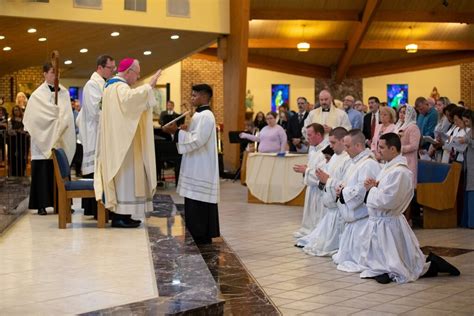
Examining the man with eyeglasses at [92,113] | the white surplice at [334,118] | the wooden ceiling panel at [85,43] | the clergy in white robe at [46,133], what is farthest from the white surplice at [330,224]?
the wooden ceiling panel at [85,43]

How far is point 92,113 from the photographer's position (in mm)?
9102

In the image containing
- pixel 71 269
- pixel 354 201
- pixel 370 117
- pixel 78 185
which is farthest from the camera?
pixel 370 117

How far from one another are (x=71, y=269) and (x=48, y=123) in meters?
4.00

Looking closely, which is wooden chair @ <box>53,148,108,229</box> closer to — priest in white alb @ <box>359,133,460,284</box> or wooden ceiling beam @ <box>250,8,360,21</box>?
priest in white alb @ <box>359,133,460,284</box>

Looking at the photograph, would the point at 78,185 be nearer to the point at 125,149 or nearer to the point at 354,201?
the point at 125,149

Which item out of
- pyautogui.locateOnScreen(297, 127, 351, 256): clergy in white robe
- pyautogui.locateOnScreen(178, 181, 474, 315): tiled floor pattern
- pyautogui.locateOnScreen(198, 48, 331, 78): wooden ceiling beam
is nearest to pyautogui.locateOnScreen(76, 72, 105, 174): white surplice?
pyautogui.locateOnScreen(178, 181, 474, 315): tiled floor pattern

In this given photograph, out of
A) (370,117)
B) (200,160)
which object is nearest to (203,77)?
(370,117)

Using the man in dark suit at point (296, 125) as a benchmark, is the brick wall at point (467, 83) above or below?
above

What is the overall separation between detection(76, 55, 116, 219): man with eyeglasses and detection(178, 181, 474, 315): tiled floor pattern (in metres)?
1.67

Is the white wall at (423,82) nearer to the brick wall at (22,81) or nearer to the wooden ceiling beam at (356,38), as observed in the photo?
the wooden ceiling beam at (356,38)

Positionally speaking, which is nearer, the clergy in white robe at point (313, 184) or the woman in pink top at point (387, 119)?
the clergy in white robe at point (313, 184)

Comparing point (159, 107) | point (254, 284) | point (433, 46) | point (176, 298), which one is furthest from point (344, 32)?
point (176, 298)

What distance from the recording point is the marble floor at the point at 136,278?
530 centimetres

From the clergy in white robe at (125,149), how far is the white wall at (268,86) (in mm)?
21672
